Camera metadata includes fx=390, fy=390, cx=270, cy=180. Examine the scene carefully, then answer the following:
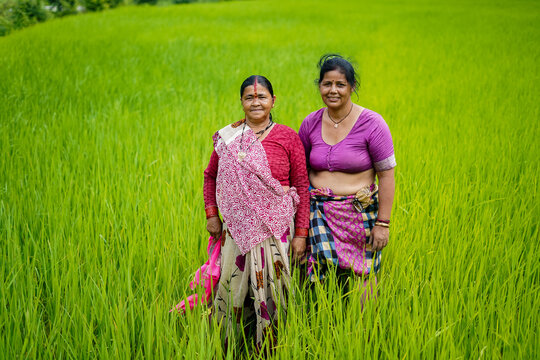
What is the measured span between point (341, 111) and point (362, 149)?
0.53ft

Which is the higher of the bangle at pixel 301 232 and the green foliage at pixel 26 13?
the green foliage at pixel 26 13

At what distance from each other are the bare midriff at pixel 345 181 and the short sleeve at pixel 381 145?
0.08 meters

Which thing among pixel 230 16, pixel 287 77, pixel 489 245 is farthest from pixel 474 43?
pixel 230 16

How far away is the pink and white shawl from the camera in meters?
1.34

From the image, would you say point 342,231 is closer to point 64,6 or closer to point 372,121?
point 372,121

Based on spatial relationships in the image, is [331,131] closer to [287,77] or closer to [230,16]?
[287,77]

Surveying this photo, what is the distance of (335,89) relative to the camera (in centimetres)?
139

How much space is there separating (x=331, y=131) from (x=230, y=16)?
1539 cm

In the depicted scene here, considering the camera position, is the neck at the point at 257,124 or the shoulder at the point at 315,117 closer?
the neck at the point at 257,124

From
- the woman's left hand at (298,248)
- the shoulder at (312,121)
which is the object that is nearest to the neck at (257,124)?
the shoulder at (312,121)

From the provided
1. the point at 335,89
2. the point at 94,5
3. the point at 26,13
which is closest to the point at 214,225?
the point at 335,89

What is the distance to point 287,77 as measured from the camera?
18.9ft

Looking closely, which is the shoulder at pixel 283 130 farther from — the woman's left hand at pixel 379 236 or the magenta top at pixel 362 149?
the woman's left hand at pixel 379 236

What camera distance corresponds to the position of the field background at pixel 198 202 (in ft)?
4.26
